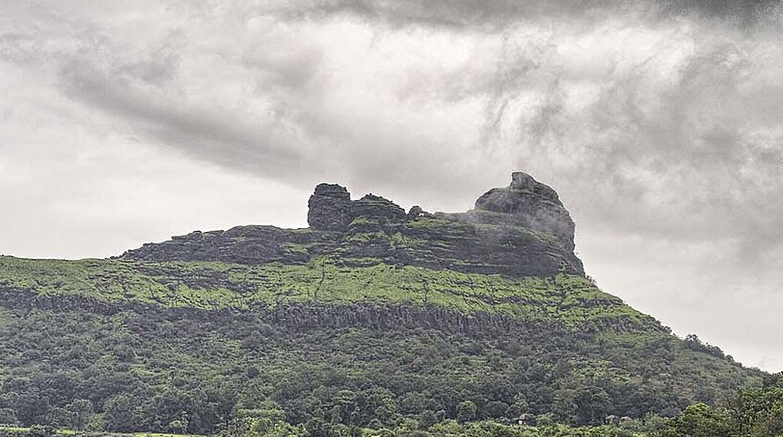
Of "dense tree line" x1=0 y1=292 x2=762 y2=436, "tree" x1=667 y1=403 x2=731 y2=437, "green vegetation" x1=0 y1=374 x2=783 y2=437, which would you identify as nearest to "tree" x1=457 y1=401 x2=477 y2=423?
"green vegetation" x1=0 y1=374 x2=783 y2=437

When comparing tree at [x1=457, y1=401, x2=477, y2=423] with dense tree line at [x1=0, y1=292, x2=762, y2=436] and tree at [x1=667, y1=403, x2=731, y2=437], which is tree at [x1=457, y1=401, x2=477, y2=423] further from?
tree at [x1=667, y1=403, x2=731, y2=437]

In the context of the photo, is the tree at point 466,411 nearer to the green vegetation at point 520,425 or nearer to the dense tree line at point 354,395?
the green vegetation at point 520,425

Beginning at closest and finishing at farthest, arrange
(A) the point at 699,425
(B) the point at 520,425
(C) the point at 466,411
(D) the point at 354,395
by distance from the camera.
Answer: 1. (A) the point at 699,425
2. (B) the point at 520,425
3. (C) the point at 466,411
4. (D) the point at 354,395

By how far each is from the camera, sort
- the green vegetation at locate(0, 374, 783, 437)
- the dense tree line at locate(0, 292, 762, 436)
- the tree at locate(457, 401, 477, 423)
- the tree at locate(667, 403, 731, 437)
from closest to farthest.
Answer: the tree at locate(667, 403, 731, 437), the green vegetation at locate(0, 374, 783, 437), the dense tree line at locate(0, 292, 762, 436), the tree at locate(457, 401, 477, 423)

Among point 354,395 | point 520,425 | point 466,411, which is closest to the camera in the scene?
point 520,425

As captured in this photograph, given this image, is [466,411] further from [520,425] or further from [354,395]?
[354,395]

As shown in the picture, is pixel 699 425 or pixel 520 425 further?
pixel 520 425

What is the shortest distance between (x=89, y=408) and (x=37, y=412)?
9.53m

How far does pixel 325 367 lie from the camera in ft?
647

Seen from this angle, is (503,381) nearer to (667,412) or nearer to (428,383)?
(428,383)

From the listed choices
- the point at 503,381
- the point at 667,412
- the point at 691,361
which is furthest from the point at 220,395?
the point at 691,361

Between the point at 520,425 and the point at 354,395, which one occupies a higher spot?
the point at 354,395

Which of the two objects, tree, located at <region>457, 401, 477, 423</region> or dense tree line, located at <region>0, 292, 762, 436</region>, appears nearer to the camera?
dense tree line, located at <region>0, 292, 762, 436</region>

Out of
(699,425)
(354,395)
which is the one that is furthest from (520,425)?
(699,425)
